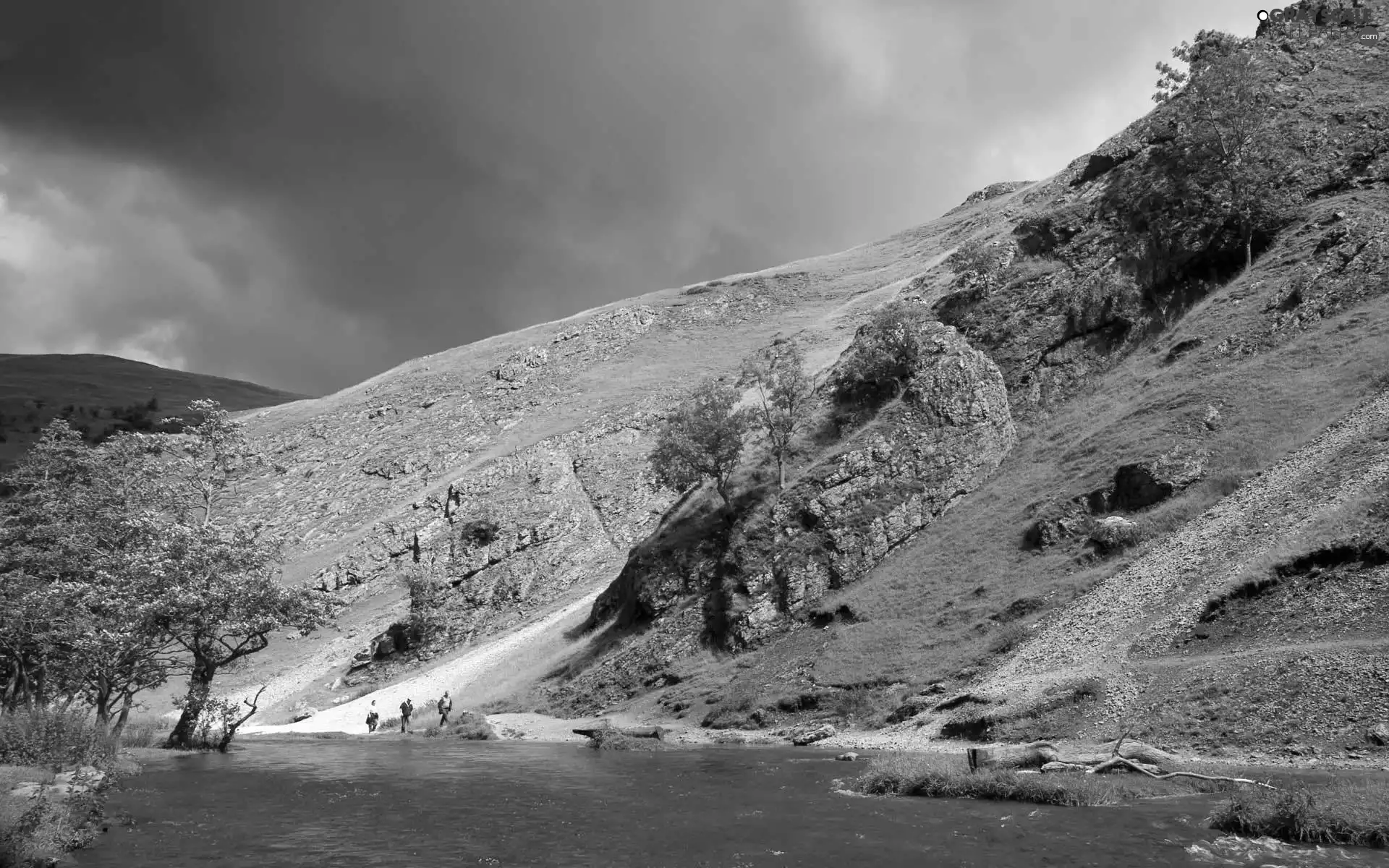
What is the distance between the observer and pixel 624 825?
19.9 m

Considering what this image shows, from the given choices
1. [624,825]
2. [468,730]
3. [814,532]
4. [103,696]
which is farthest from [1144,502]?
[103,696]

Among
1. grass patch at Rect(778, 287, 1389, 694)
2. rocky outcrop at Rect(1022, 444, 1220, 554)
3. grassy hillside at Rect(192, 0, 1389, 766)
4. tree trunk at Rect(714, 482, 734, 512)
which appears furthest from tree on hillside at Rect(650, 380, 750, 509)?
rocky outcrop at Rect(1022, 444, 1220, 554)

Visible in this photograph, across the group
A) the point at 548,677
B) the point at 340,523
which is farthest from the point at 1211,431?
the point at 340,523

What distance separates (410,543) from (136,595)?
58966 mm

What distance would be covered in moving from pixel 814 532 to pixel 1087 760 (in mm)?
31125

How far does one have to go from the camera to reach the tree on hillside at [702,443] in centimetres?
6278

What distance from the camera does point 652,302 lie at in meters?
182

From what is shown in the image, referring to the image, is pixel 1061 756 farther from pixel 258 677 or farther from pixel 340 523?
pixel 340 523

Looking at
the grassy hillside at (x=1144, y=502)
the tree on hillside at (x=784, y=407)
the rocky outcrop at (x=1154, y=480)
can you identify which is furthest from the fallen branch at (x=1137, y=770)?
the tree on hillside at (x=784, y=407)

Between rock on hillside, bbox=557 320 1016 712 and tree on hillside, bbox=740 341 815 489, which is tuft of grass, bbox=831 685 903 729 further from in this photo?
tree on hillside, bbox=740 341 815 489

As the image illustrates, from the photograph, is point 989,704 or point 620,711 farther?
point 620,711

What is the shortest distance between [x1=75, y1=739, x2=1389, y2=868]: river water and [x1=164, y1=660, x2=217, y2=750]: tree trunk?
36.5 ft

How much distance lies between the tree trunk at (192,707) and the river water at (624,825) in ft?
36.5

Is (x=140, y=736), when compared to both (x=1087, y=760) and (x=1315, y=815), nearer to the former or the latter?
(x=1087, y=760)
